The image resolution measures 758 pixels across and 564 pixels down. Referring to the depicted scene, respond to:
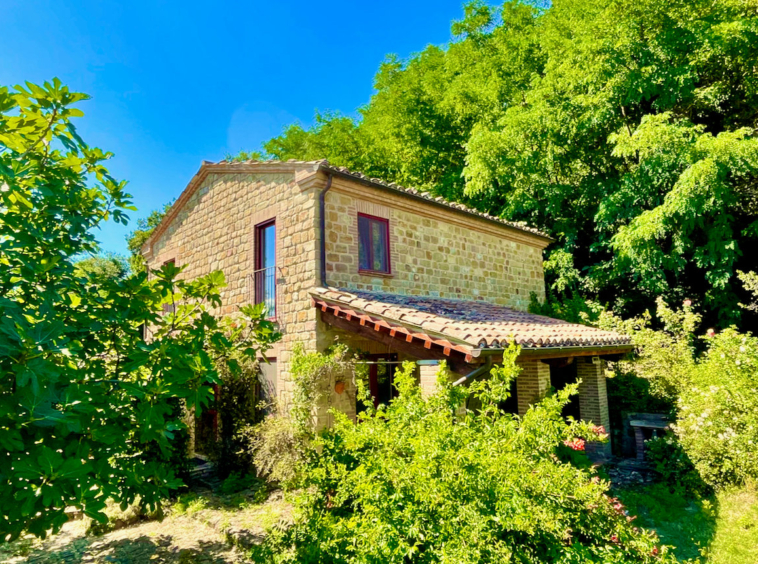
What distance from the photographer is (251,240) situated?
10219 mm

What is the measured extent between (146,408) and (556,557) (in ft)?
11.1

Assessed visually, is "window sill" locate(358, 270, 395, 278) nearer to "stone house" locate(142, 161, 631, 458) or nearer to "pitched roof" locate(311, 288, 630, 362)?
→ "stone house" locate(142, 161, 631, 458)

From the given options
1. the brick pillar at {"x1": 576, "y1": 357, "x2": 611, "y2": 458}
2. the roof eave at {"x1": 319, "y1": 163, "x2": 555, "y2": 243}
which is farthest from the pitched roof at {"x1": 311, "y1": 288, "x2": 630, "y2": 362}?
the roof eave at {"x1": 319, "y1": 163, "x2": 555, "y2": 243}

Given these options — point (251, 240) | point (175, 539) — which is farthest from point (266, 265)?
point (175, 539)

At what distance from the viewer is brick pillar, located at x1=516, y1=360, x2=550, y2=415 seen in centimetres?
886

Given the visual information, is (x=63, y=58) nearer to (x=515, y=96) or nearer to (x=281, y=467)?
(x=281, y=467)

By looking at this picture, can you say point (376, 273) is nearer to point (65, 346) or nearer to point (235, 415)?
point (235, 415)

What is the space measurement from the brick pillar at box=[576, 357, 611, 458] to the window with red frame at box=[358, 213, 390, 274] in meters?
5.48

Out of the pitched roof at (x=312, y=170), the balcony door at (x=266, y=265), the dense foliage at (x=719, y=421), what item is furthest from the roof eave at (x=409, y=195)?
the dense foliage at (x=719, y=421)

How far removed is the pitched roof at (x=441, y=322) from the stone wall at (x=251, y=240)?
826 mm

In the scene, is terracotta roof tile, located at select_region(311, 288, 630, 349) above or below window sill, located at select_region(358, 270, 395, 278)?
below

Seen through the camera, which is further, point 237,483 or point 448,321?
point 237,483

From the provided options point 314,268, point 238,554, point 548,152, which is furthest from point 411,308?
point 548,152

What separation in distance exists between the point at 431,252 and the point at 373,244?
185cm
